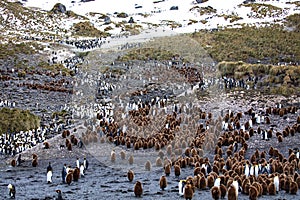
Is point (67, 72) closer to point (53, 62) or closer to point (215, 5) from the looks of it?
point (53, 62)

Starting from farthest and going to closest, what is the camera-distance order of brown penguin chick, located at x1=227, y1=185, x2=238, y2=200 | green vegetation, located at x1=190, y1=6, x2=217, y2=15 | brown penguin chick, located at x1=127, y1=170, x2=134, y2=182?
green vegetation, located at x1=190, y1=6, x2=217, y2=15
brown penguin chick, located at x1=127, y1=170, x2=134, y2=182
brown penguin chick, located at x1=227, y1=185, x2=238, y2=200

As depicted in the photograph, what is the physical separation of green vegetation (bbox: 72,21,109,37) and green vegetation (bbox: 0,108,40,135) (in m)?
32.3

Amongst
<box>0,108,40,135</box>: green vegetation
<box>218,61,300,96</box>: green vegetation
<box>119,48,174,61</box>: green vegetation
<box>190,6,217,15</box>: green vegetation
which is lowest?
<box>0,108,40,135</box>: green vegetation

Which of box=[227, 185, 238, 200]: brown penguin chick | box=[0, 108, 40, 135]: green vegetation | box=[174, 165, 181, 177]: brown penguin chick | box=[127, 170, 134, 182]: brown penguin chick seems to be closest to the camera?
box=[227, 185, 238, 200]: brown penguin chick

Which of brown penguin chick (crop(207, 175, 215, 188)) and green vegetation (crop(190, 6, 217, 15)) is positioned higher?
green vegetation (crop(190, 6, 217, 15))

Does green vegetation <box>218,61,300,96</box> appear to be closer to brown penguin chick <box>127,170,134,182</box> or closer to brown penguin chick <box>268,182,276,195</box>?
brown penguin chick <box>268,182,276,195</box>

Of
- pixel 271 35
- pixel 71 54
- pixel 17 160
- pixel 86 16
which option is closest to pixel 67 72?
pixel 71 54

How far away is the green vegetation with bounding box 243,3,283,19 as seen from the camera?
45.4 m

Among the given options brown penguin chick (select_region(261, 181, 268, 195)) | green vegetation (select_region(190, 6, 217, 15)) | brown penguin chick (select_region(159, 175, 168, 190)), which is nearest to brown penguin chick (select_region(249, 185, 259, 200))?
brown penguin chick (select_region(261, 181, 268, 195))

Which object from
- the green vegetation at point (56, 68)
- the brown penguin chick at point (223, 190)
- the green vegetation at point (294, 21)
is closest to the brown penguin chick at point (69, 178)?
the brown penguin chick at point (223, 190)

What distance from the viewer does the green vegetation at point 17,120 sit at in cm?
1440

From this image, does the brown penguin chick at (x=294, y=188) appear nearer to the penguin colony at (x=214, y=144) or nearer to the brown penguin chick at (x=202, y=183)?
the penguin colony at (x=214, y=144)

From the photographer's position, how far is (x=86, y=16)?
2328 inches

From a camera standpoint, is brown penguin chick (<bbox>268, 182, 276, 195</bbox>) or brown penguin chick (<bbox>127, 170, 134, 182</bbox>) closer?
brown penguin chick (<bbox>268, 182, 276, 195</bbox>)
